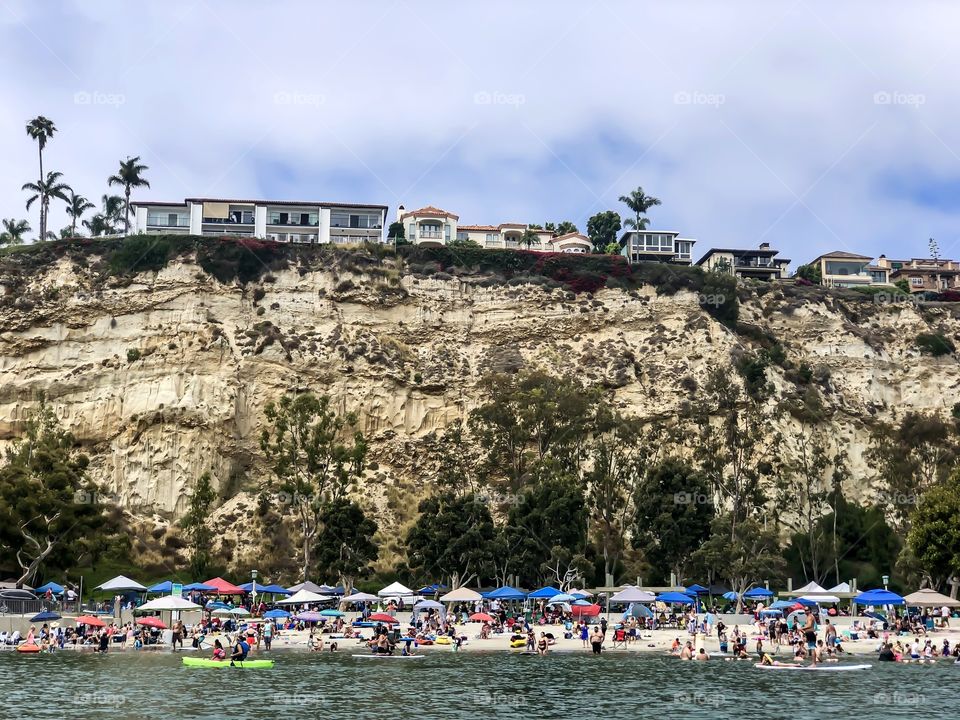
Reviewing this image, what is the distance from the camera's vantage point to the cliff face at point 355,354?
270ft

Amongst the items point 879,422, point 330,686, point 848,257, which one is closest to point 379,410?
point 879,422

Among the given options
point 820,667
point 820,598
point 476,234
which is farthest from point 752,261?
point 820,667

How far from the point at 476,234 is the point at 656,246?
2203cm

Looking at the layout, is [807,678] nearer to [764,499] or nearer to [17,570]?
[764,499]

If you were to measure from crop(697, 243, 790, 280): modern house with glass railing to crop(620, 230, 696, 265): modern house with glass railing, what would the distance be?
3102 millimetres

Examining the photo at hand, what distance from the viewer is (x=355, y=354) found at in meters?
87.9

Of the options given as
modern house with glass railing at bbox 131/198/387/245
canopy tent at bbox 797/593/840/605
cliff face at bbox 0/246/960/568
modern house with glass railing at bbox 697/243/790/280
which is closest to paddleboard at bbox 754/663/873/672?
canopy tent at bbox 797/593/840/605

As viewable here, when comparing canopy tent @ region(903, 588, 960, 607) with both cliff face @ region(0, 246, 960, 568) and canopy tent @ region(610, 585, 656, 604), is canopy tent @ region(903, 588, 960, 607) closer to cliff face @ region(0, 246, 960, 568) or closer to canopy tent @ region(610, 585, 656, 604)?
canopy tent @ region(610, 585, 656, 604)

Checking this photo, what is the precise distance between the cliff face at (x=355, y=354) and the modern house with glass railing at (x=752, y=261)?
29103mm

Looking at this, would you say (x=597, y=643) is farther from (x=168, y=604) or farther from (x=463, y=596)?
(x=168, y=604)

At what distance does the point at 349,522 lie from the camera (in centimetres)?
6769

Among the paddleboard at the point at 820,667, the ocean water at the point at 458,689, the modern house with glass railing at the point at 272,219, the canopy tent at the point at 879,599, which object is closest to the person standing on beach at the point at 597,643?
the ocean water at the point at 458,689

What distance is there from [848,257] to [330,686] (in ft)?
382

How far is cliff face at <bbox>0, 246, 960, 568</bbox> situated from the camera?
270ft
